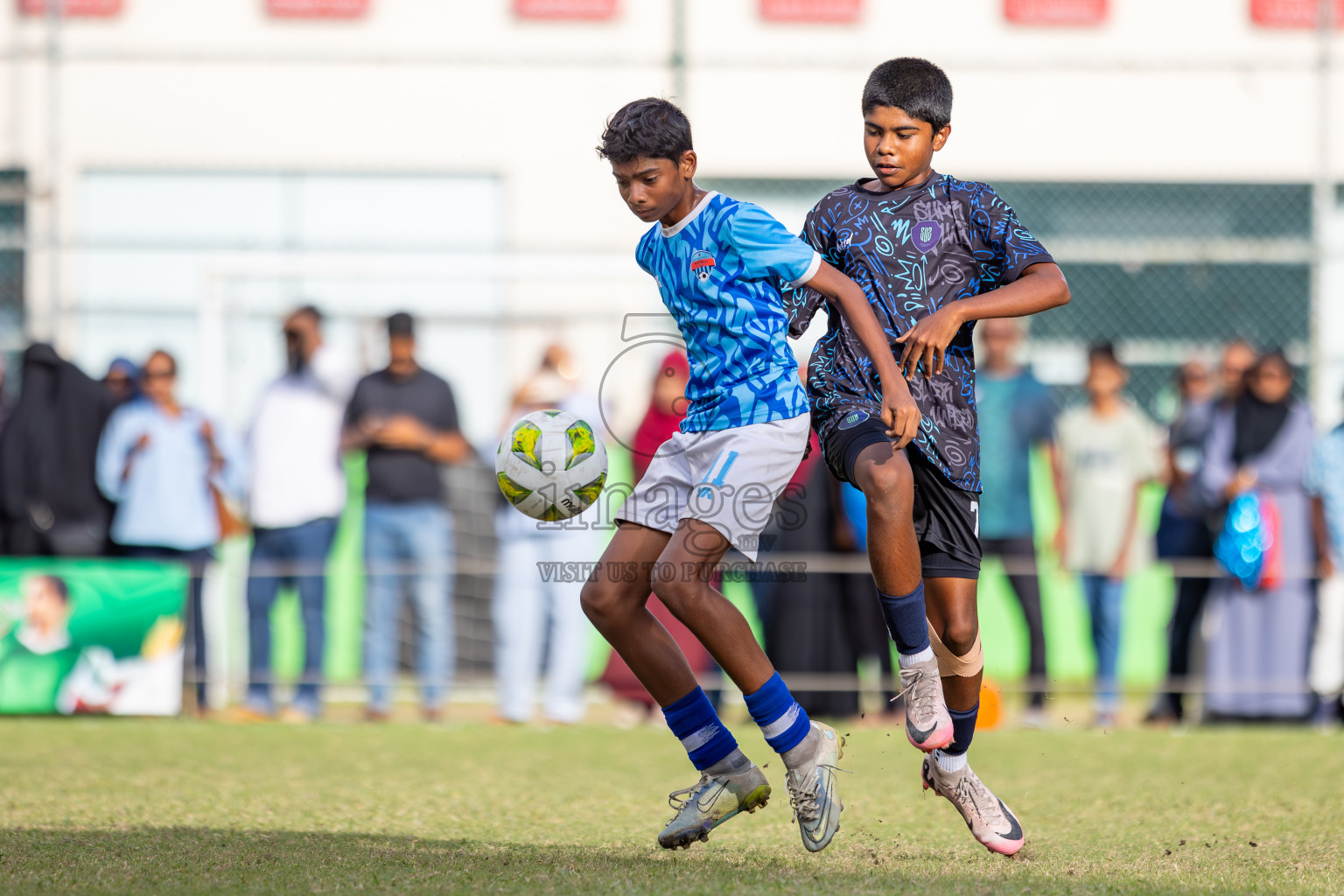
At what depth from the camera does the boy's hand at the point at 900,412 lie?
4.09 m

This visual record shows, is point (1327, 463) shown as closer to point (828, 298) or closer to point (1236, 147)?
point (1236, 147)

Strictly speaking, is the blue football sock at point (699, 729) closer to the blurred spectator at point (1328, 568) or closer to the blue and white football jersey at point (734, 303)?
the blue and white football jersey at point (734, 303)

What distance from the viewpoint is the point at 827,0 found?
1113 centimetres

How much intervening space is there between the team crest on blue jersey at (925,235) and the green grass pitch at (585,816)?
1640 millimetres

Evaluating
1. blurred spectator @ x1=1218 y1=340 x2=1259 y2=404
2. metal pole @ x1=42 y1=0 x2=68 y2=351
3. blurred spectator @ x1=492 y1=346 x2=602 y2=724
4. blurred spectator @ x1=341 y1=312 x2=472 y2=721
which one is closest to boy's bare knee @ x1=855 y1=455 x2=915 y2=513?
blurred spectator @ x1=492 y1=346 x2=602 y2=724

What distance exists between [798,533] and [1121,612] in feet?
6.17

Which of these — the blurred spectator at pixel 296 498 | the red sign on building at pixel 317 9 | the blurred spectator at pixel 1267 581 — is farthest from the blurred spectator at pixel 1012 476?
the red sign on building at pixel 317 9

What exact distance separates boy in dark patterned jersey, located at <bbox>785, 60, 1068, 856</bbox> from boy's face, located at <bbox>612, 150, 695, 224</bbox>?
448mm

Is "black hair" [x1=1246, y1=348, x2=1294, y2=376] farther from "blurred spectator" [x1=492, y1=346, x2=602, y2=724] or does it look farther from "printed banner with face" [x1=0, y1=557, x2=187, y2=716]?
"printed banner with face" [x1=0, y1=557, x2=187, y2=716]

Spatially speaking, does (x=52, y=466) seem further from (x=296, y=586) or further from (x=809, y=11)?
(x=809, y=11)

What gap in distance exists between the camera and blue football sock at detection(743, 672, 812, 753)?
423cm

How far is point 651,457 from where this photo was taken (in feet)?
27.7

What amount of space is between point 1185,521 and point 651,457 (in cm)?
311

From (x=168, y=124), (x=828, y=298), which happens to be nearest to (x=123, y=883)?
(x=828, y=298)
